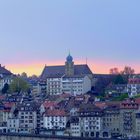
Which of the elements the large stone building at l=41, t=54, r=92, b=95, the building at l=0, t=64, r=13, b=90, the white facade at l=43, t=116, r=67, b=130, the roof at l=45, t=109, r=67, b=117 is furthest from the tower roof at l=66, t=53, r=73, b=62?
the white facade at l=43, t=116, r=67, b=130

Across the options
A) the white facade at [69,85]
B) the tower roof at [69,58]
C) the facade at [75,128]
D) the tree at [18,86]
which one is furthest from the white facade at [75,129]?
the tower roof at [69,58]

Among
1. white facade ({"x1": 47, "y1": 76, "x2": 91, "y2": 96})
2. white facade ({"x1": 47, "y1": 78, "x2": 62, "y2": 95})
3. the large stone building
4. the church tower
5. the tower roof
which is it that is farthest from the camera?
the tower roof

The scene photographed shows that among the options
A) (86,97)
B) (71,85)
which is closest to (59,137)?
(86,97)

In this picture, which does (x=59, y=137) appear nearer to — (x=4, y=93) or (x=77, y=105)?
(x=77, y=105)

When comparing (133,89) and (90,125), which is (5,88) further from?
(90,125)

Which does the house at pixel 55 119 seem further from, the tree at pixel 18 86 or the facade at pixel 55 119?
the tree at pixel 18 86

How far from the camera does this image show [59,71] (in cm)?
8488

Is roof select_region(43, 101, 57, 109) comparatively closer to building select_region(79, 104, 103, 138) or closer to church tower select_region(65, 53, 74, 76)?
building select_region(79, 104, 103, 138)

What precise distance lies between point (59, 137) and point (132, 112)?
616 centimetres

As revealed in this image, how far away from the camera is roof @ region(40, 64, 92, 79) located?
272ft

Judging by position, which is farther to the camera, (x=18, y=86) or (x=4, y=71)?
(x=4, y=71)

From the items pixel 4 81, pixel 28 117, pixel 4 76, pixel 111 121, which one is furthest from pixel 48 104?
pixel 4 76

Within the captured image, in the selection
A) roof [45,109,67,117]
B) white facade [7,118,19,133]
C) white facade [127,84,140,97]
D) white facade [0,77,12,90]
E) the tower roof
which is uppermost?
the tower roof

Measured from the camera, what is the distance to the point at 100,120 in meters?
57.3
